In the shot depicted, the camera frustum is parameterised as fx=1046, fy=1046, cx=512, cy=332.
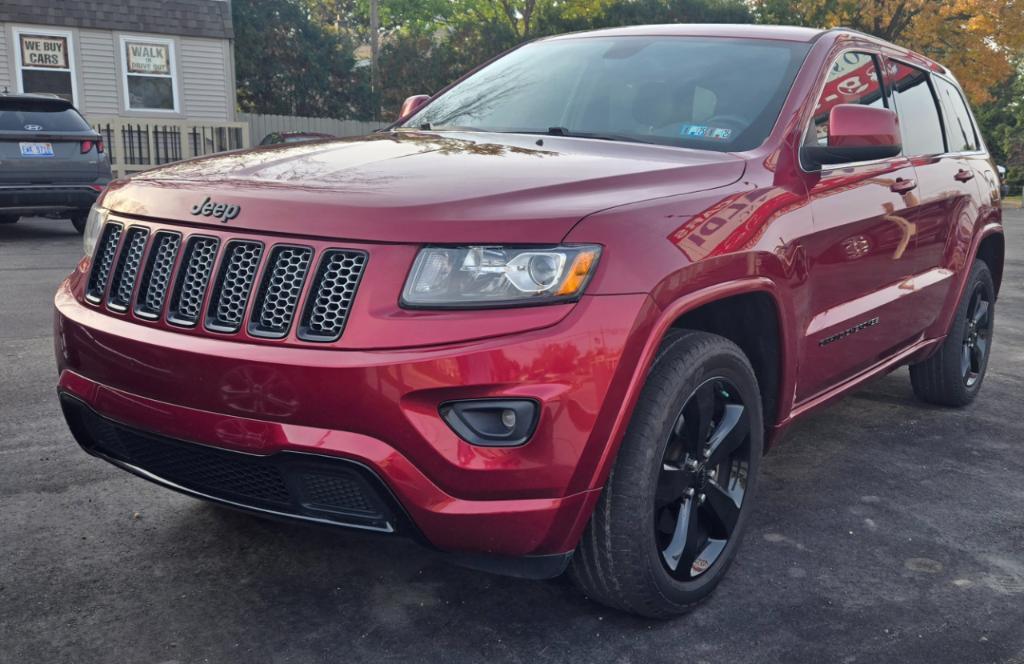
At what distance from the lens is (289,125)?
26.2 metres

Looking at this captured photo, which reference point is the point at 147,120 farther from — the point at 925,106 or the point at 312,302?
the point at 312,302

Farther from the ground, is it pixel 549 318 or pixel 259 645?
pixel 549 318

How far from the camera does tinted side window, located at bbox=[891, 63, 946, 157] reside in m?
4.60

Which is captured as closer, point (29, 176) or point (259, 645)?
point (259, 645)

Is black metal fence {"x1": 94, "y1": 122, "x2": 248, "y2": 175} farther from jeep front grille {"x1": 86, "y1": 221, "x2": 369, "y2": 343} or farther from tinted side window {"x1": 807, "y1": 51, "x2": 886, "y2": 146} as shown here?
jeep front grille {"x1": 86, "y1": 221, "x2": 369, "y2": 343}

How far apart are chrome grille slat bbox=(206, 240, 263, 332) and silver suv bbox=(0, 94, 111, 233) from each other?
9.95 metres

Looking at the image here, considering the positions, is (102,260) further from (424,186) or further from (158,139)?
(158,139)

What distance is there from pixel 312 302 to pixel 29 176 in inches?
407

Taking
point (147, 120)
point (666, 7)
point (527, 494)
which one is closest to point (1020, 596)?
point (527, 494)

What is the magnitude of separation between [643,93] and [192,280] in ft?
6.31

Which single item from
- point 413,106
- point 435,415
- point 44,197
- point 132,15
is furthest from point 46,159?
point 132,15

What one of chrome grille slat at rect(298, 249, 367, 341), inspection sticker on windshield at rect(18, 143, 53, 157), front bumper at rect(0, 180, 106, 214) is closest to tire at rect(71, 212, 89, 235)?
front bumper at rect(0, 180, 106, 214)

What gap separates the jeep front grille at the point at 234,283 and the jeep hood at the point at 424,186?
58 mm

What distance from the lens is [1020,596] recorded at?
319 centimetres
